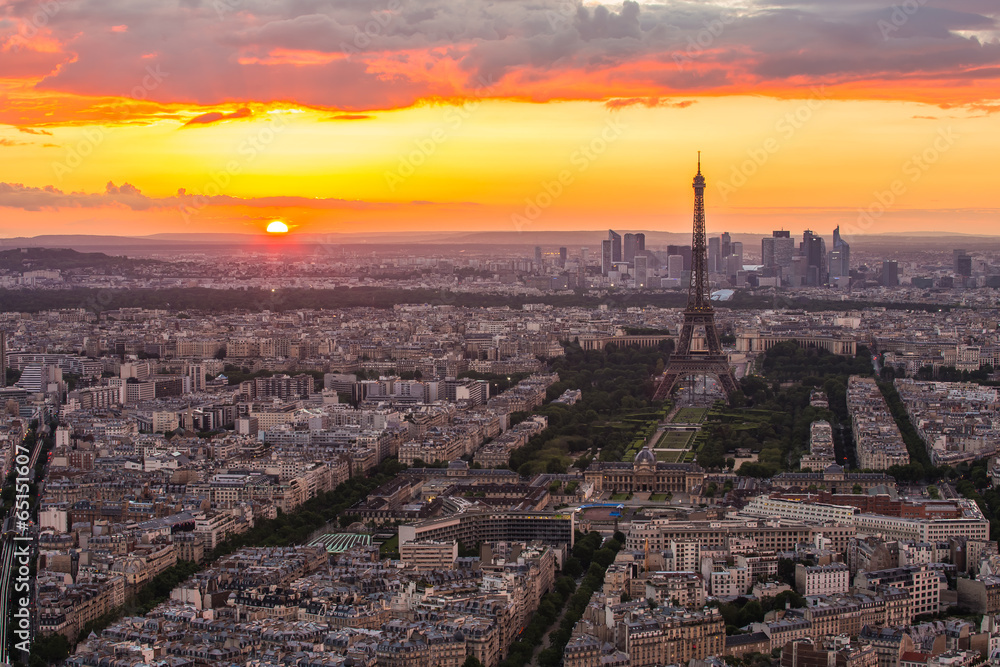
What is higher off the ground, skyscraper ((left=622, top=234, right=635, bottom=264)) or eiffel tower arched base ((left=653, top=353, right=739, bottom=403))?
skyscraper ((left=622, top=234, right=635, bottom=264))

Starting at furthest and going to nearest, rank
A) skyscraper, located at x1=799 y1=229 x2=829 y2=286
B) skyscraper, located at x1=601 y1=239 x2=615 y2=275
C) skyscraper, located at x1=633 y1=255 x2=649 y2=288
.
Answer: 1. skyscraper, located at x1=601 y1=239 x2=615 y2=275
2. skyscraper, located at x1=633 y1=255 x2=649 y2=288
3. skyscraper, located at x1=799 y1=229 x2=829 y2=286

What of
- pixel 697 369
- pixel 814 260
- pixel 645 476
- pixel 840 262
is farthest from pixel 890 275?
pixel 645 476

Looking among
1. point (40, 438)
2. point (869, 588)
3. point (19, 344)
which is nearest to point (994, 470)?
point (869, 588)

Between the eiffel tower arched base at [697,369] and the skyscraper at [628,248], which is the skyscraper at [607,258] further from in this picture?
the eiffel tower arched base at [697,369]

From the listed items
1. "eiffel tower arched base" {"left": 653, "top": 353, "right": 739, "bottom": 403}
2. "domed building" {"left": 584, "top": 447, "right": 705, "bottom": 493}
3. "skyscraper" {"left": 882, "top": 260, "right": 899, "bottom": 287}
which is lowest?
"domed building" {"left": 584, "top": 447, "right": 705, "bottom": 493}

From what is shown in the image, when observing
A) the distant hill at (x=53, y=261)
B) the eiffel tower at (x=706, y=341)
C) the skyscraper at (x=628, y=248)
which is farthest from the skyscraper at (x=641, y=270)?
the eiffel tower at (x=706, y=341)

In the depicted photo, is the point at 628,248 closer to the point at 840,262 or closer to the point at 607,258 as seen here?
the point at 607,258

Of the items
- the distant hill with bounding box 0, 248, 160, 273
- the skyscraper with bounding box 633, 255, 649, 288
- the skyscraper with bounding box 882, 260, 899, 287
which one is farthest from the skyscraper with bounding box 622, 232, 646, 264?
the distant hill with bounding box 0, 248, 160, 273

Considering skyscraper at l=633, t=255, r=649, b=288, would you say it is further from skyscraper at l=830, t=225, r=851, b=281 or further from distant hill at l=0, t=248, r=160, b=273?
distant hill at l=0, t=248, r=160, b=273
